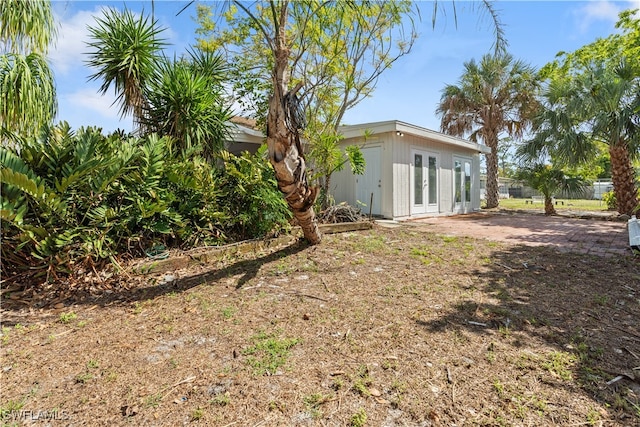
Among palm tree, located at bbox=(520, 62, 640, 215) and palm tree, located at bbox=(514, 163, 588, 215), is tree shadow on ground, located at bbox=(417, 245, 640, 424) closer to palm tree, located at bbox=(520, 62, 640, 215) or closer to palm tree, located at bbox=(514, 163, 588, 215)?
palm tree, located at bbox=(520, 62, 640, 215)

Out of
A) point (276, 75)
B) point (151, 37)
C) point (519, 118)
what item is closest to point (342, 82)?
point (151, 37)

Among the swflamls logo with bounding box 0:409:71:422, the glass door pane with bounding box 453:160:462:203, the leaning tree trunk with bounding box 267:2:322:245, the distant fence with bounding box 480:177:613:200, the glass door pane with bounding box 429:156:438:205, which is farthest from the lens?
the distant fence with bounding box 480:177:613:200

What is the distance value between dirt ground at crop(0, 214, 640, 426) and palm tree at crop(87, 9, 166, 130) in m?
3.23

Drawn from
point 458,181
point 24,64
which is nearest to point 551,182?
point 458,181

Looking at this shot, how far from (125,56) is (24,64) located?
1824 millimetres

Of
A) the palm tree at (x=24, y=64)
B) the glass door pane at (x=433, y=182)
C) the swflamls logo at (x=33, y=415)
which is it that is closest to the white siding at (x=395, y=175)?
the glass door pane at (x=433, y=182)

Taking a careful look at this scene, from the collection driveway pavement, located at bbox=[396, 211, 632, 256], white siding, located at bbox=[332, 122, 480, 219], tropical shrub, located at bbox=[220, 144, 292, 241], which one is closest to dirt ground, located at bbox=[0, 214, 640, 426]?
tropical shrub, located at bbox=[220, 144, 292, 241]

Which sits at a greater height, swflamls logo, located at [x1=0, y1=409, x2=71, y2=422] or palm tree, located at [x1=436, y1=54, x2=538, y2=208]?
palm tree, located at [x1=436, y1=54, x2=538, y2=208]

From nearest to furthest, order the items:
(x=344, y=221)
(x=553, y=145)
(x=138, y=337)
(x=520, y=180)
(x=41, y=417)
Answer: (x=41, y=417) → (x=138, y=337) → (x=344, y=221) → (x=553, y=145) → (x=520, y=180)

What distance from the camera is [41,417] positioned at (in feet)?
5.63

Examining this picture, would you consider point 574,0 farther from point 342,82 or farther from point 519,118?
point 519,118

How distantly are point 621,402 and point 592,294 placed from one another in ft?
6.75

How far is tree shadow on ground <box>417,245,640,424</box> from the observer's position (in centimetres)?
206

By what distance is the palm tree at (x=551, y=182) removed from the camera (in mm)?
11055
